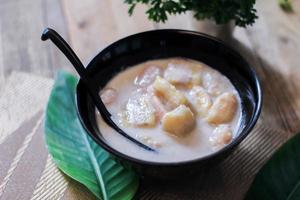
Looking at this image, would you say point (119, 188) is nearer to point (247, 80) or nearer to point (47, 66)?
point (247, 80)

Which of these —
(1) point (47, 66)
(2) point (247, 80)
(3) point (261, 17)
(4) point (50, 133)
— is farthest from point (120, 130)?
(3) point (261, 17)

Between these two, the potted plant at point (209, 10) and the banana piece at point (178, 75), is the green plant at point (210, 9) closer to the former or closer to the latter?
the potted plant at point (209, 10)

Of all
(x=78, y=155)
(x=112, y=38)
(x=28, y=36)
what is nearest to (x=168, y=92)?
(x=78, y=155)

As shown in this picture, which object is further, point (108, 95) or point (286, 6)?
point (286, 6)

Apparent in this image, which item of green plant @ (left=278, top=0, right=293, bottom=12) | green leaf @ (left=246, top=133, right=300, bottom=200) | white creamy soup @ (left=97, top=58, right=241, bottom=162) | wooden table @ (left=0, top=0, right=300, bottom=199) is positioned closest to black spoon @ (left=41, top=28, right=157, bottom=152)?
white creamy soup @ (left=97, top=58, right=241, bottom=162)

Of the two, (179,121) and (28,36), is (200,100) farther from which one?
(28,36)

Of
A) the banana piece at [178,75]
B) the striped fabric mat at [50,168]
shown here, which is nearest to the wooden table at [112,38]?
the striped fabric mat at [50,168]

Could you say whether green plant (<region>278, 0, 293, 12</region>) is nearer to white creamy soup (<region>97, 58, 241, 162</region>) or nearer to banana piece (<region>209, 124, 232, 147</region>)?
white creamy soup (<region>97, 58, 241, 162</region>)
